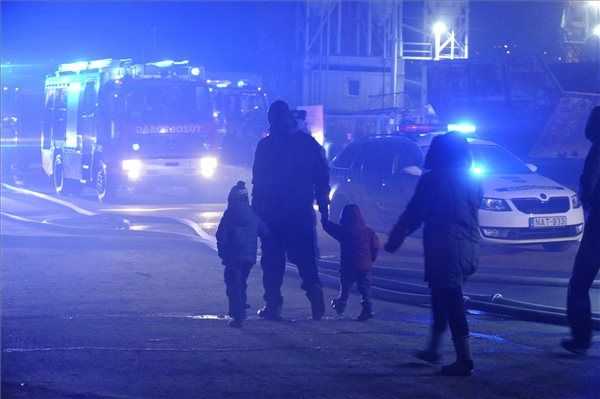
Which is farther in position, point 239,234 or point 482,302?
point 482,302

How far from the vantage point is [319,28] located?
148ft

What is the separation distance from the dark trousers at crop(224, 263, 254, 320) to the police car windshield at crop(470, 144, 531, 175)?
6.18 metres

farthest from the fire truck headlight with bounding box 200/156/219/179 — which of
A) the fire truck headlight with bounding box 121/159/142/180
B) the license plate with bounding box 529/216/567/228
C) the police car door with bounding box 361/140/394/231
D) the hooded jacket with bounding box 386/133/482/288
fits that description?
the hooded jacket with bounding box 386/133/482/288

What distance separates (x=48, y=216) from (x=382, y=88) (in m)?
29.9

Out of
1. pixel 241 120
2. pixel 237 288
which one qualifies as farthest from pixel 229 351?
pixel 241 120

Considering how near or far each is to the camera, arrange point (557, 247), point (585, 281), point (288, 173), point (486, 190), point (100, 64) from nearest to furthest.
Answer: point (585, 281), point (288, 173), point (486, 190), point (557, 247), point (100, 64)

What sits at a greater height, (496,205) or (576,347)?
(496,205)

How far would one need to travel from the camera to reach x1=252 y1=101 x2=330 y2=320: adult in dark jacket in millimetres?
8422

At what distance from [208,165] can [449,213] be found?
1540 centimetres

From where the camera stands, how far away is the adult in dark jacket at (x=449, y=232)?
6406 millimetres

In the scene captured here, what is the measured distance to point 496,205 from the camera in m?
12.8

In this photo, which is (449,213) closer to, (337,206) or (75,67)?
(337,206)

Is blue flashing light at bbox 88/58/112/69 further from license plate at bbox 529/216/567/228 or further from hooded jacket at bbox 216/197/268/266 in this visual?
hooded jacket at bbox 216/197/268/266

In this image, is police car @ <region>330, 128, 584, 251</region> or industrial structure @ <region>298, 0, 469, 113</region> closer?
police car @ <region>330, 128, 584, 251</region>
